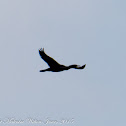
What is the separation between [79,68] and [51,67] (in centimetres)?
340

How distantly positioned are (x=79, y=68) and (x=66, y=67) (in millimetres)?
Answer: 1711

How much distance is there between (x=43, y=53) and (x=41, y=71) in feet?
11.4

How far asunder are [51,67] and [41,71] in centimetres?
237

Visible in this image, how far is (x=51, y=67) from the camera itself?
86.2 m

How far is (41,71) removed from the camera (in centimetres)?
8819

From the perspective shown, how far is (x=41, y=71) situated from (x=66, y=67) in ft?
14.3

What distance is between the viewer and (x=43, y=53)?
8550cm

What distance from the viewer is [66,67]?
85125 millimetres

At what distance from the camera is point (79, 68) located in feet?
282

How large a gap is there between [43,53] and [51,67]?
6.78ft
